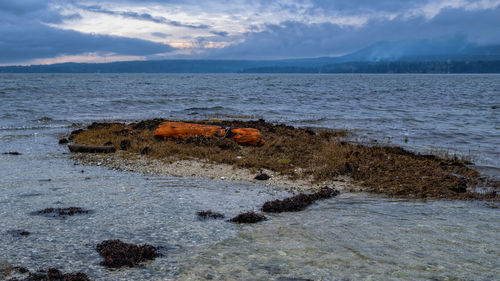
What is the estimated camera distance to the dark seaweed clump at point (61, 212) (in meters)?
8.64

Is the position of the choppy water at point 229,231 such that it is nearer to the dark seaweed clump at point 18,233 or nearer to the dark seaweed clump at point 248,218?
the dark seaweed clump at point 18,233

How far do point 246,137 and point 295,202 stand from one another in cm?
806

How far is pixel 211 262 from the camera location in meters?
6.42

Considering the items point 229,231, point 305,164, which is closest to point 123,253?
point 229,231

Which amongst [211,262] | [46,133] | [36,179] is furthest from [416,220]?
[46,133]

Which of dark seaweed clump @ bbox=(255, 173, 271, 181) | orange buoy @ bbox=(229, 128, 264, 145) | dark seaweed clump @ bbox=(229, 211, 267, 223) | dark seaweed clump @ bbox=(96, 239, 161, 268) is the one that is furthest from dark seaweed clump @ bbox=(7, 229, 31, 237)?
orange buoy @ bbox=(229, 128, 264, 145)

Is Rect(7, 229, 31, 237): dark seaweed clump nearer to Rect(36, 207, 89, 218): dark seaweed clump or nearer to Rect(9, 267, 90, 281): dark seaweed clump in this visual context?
Rect(36, 207, 89, 218): dark seaweed clump

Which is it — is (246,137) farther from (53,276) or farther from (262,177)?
(53,276)

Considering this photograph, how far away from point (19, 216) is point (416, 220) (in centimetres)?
919

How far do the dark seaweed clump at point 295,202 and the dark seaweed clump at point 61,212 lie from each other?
4490mm

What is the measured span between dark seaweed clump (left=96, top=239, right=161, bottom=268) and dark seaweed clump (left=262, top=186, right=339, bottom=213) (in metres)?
3.45

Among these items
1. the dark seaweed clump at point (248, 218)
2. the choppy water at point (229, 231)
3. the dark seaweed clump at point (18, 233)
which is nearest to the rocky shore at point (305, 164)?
the choppy water at point (229, 231)

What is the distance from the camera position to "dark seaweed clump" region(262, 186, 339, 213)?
369 inches

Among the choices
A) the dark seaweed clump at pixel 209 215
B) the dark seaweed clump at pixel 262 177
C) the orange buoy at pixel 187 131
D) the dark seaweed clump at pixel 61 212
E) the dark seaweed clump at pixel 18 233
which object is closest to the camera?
the dark seaweed clump at pixel 18 233
